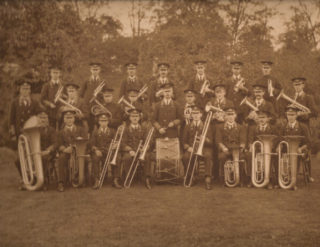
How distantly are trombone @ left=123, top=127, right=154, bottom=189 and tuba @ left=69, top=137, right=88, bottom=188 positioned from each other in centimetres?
82

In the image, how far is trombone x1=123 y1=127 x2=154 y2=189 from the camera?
8156 mm

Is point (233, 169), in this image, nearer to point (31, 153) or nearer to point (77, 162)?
point (77, 162)

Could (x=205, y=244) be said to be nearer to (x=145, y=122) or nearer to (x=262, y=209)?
(x=262, y=209)

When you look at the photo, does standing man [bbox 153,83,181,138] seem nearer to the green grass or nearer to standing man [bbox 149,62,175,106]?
standing man [bbox 149,62,175,106]

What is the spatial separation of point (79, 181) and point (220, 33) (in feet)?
19.2

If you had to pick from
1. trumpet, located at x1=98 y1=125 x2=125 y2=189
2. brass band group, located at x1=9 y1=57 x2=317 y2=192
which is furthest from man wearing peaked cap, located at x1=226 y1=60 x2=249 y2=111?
trumpet, located at x1=98 y1=125 x2=125 y2=189

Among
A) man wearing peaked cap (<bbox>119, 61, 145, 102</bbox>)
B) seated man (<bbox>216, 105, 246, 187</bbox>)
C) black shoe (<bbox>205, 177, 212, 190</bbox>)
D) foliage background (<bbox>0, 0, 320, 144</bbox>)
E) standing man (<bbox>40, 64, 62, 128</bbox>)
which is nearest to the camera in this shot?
black shoe (<bbox>205, 177, 212, 190</bbox>)

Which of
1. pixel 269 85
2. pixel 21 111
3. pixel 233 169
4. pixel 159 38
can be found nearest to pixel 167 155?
pixel 233 169

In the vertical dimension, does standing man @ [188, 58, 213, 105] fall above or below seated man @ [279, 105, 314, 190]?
above

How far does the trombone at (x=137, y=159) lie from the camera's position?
8.16 m

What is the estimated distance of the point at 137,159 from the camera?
8.42 m

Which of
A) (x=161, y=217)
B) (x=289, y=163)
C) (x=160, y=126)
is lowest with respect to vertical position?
(x=161, y=217)

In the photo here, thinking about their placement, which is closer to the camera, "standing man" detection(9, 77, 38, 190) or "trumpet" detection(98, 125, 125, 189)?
"trumpet" detection(98, 125, 125, 189)

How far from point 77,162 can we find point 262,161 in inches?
129
